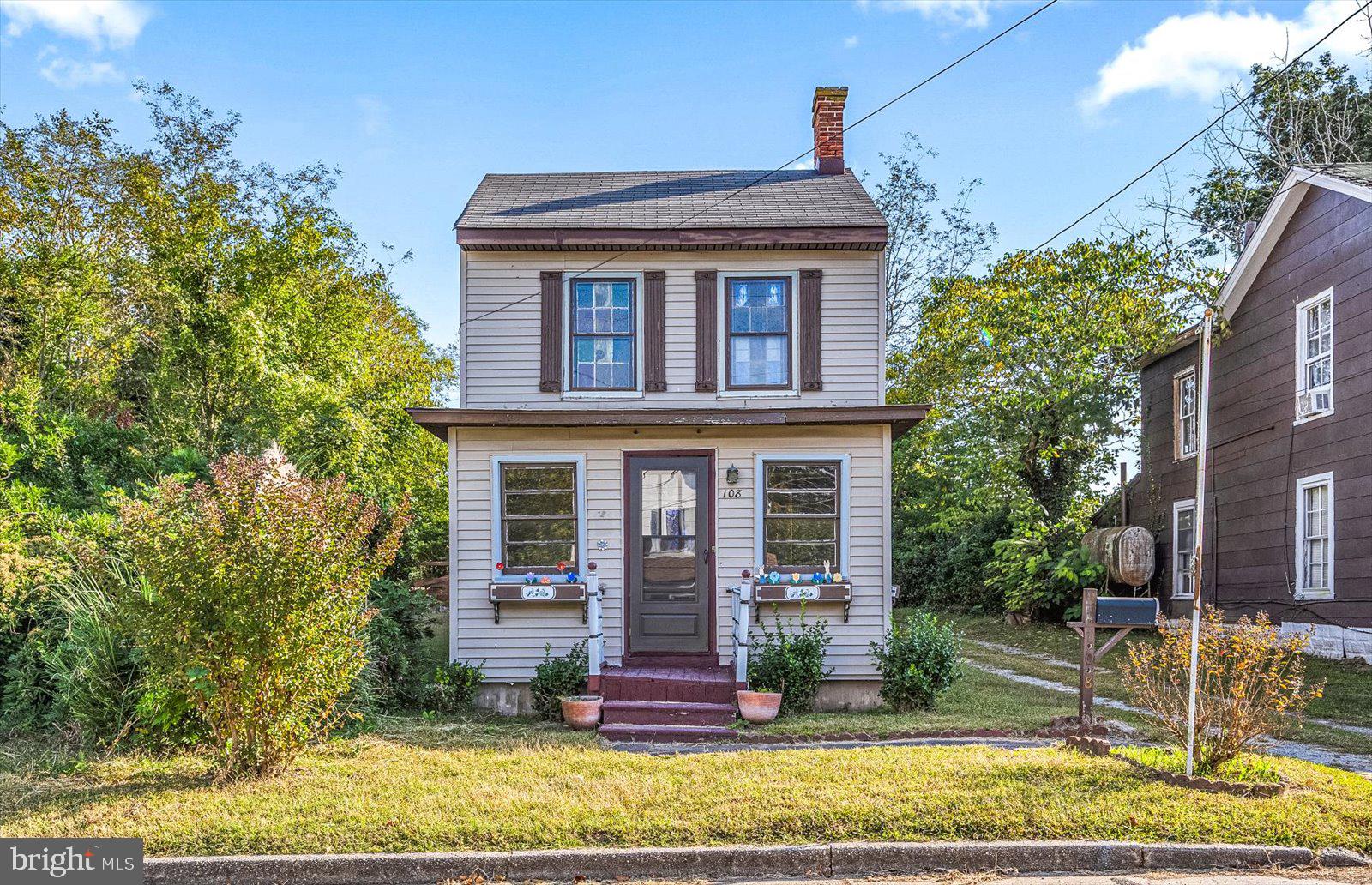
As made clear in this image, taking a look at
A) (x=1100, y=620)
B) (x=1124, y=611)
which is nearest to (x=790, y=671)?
(x=1100, y=620)

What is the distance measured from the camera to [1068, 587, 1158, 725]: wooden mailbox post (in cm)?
845

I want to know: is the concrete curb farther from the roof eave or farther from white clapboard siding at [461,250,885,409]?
the roof eave

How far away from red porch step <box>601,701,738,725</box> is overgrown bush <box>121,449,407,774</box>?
335cm

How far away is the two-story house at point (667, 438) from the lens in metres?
11.6

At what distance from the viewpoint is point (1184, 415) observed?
19.6 m

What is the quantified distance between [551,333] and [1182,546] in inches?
530

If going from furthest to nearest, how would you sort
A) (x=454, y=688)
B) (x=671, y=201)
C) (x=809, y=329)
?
1. (x=671, y=201)
2. (x=809, y=329)
3. (x=454, y=688)

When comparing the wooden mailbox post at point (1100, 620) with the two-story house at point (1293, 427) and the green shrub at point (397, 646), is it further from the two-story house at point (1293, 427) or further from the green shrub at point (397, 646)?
the green shrub at point (397, 646)

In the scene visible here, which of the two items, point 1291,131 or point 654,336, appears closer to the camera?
point 654,336

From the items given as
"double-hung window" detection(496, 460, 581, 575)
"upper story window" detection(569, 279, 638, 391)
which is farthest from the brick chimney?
"double-hung window" detection(496, 460, 581, 575)

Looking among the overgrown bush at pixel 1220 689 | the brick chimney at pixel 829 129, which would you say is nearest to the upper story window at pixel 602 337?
the brick chimney at pixel 829 129

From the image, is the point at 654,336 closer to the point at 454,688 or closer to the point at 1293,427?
the point at 454,688

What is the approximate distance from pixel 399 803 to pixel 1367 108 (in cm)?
2883

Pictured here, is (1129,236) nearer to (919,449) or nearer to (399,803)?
(919,449)
